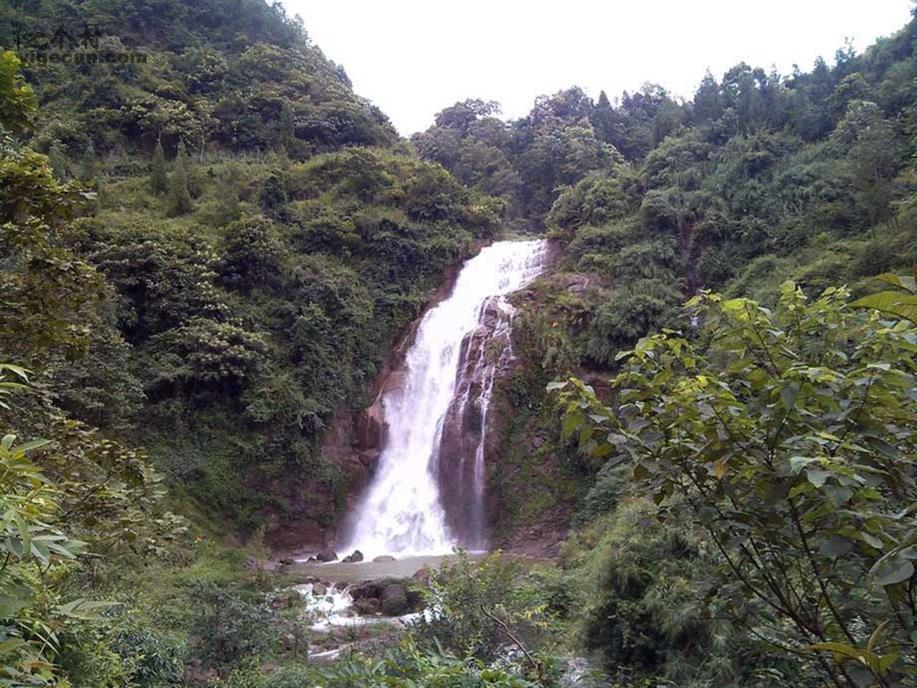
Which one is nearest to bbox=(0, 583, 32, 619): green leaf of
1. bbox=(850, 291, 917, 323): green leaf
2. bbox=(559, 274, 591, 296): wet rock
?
bbox=(850, 291, 917, 323): green leaf

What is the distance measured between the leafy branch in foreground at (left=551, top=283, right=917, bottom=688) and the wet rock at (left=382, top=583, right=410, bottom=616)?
9692 millimetres

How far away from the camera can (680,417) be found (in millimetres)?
2080

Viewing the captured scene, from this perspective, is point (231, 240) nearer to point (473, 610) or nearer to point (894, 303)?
point (473, 610)

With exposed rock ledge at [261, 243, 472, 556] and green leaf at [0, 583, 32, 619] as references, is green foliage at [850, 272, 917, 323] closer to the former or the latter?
green leaf at [0, 583, 32, 619]

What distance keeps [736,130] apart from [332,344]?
57.5 ft

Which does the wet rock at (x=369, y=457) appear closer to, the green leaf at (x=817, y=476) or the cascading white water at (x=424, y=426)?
the cascading white water at (x=424, y=426)

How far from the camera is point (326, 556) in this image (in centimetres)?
1634

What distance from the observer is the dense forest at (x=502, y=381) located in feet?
6.47

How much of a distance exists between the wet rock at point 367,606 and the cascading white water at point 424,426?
5.05 m

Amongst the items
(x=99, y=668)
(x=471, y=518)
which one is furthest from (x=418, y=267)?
(x=99, y=668)

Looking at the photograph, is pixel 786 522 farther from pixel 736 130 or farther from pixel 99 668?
pixel 736 130

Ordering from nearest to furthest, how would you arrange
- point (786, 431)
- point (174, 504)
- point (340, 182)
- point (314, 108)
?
1. point (786, 431)
2. point (174, 504)
3. point (340, 182)
4. point (314, 108)

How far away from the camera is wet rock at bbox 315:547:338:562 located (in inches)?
639

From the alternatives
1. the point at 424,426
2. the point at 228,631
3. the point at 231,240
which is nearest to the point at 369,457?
the point at 424,426
